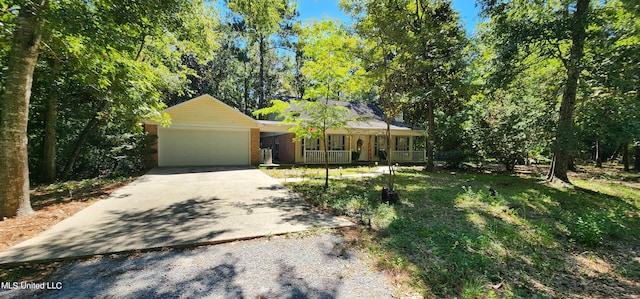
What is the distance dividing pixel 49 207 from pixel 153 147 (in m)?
7.96

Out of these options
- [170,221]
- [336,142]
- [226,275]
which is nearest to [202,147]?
[336,142]

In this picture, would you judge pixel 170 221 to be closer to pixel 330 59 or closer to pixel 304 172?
pixel 330 59

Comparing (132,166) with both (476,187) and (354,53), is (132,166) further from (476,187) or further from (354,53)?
(476,187)

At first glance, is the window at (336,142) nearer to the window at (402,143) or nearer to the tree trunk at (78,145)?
the window at (402,143)

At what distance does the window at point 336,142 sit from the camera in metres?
16.8

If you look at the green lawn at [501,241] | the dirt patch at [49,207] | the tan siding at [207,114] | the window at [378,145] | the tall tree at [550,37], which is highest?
the tall tree at [550,37]

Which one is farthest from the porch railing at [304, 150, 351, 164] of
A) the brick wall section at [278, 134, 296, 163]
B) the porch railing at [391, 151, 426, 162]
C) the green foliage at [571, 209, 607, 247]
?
the green foliage at [571, 209, 607, 247]

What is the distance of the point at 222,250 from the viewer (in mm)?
3514

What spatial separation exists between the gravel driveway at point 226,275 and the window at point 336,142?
13.3 m

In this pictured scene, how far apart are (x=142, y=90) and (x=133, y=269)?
578 centimetres

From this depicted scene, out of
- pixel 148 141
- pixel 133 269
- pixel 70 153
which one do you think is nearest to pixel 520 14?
pixel 133 269

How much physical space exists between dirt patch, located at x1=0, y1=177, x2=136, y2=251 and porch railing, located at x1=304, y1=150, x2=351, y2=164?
915 centimetres

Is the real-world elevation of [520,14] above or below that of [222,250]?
above

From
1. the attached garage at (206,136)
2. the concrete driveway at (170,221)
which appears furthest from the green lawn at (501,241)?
the attached garage at (206,136)
